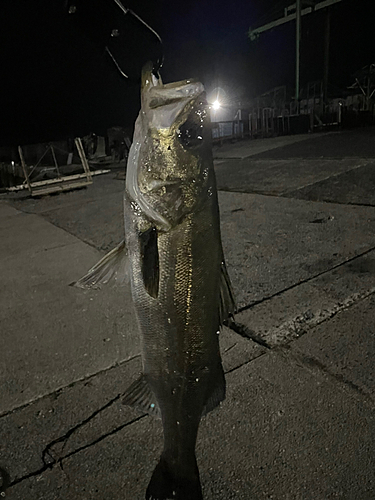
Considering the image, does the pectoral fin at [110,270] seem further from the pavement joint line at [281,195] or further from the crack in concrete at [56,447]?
the pavement joint line at [281,195]

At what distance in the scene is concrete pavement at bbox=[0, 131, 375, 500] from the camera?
1840 millimetres

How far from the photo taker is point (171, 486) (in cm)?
160

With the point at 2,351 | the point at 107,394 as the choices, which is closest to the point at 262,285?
the point at 107,394

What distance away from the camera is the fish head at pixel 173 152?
4.98ft

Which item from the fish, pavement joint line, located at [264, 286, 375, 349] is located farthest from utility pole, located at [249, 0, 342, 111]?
the fish

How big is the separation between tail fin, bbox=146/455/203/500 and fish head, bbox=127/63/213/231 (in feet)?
3.43

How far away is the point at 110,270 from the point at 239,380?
1250mm

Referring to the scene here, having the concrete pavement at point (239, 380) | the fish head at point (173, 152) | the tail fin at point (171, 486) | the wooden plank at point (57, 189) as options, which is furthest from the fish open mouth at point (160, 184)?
the wooden plank at point (57, 189)

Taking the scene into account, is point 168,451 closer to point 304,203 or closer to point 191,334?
point 191,334

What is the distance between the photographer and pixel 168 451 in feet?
5.31

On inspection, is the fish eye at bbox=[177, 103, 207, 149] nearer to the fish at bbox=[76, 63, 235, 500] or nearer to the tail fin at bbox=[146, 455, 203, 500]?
the fish at bbox=[76, 63, 235, 500]

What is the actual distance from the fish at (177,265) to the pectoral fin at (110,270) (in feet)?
0.09

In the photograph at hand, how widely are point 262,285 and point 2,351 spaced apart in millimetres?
2360

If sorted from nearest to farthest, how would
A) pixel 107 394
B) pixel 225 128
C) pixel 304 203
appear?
pixel 107 394
pixel 304 203
pixel 225 128
